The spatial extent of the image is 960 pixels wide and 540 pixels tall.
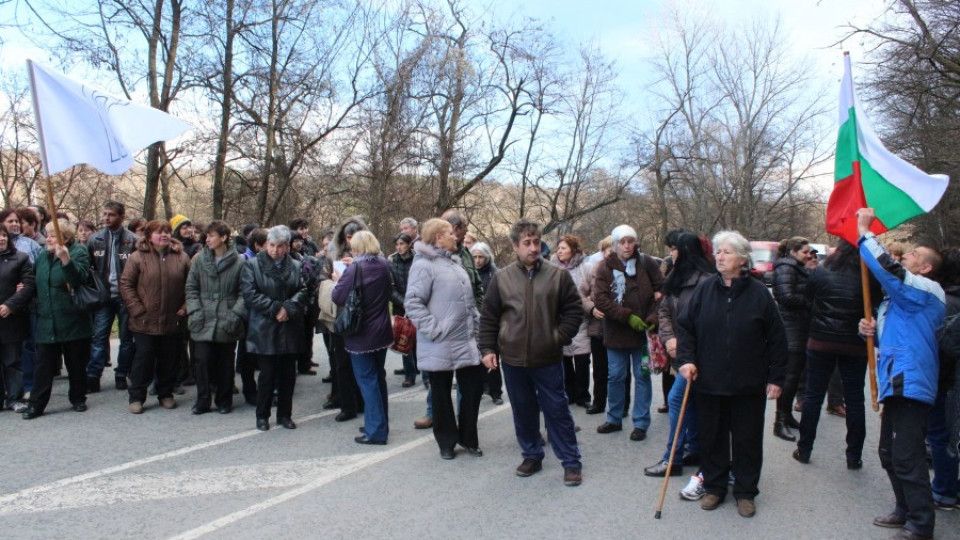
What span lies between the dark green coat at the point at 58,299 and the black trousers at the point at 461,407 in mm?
3807

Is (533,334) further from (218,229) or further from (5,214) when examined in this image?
(5,214)

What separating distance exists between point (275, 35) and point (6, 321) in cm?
1403

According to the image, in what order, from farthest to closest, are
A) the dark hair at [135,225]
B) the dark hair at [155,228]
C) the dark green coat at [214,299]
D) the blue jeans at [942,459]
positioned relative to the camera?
the dark hair at [135,225] < the dark hair at [155,228] < the dark green coat at [214,299] < the blue jeans at [942,459]

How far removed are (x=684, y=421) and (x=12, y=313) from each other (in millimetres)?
6385

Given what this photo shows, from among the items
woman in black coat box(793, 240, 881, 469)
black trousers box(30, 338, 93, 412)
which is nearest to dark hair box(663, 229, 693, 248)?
woman in black coat box(793, 240, 881, 469)

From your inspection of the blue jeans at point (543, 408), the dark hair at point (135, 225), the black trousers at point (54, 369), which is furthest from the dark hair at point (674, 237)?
the dark hair at point (135, 225)

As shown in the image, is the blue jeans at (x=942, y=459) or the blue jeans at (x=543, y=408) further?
the blue jeans at (x=543, y=408)

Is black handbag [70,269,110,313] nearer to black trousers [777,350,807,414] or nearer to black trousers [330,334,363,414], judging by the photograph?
black trousers [330,334,363,414]

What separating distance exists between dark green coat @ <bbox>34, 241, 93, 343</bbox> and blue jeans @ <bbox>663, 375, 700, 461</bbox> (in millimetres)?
5691

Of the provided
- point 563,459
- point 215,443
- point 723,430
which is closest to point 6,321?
point 215,443

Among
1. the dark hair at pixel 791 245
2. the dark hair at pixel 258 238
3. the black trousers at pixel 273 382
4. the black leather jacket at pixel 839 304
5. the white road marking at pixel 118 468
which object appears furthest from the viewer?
the dark hair at pixel 258 238

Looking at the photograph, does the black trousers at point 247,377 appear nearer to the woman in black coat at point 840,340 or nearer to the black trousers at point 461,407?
the black trousers at point 461,407

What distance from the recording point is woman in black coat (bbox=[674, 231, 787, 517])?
4160 millimetres

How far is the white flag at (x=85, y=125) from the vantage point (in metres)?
5.73
